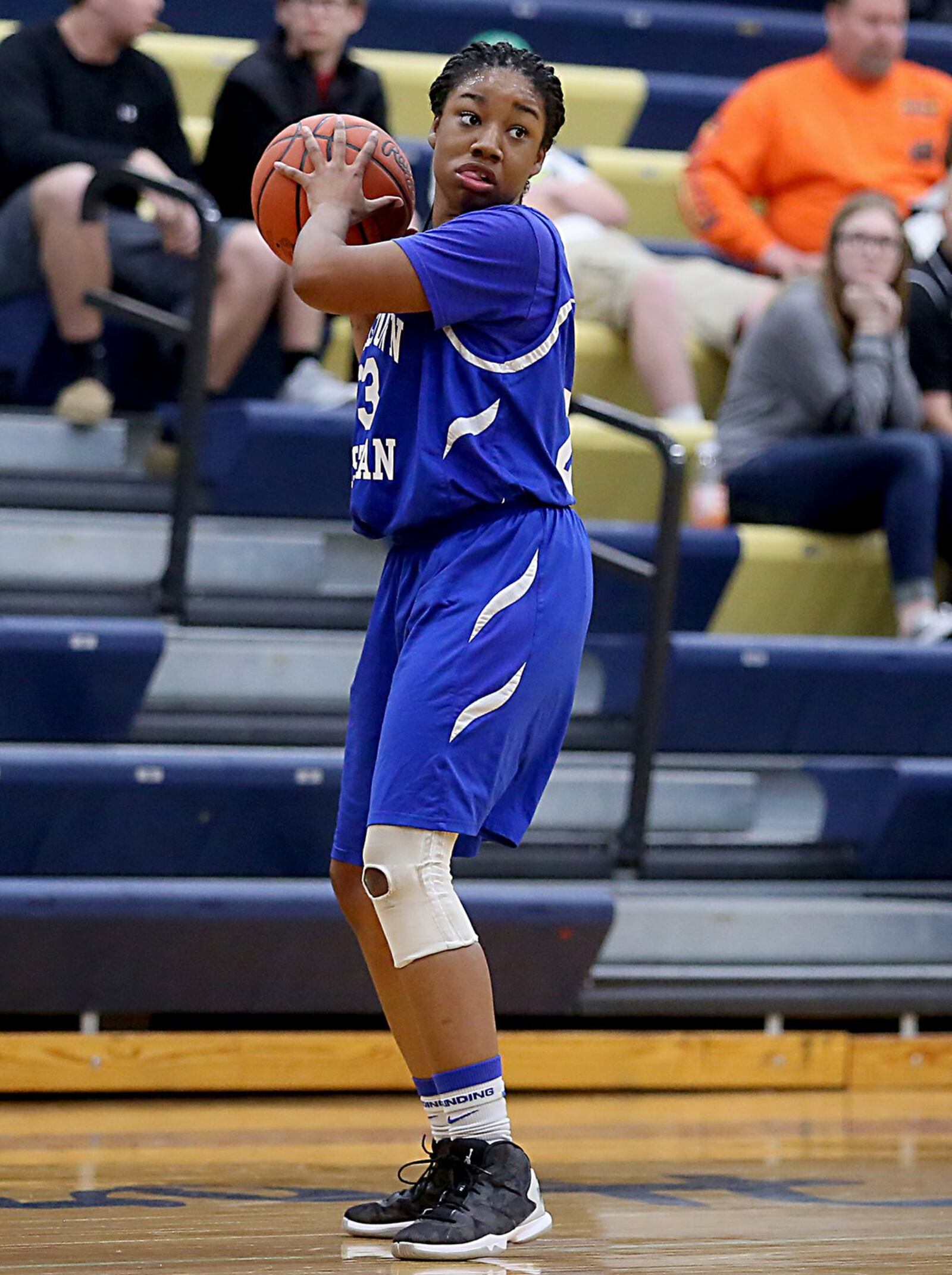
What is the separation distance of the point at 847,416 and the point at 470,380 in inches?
96.4

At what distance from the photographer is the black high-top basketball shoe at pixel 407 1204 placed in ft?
7.63

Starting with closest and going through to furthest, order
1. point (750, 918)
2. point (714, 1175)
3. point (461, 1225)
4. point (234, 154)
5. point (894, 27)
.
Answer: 1. point (461, 1225)
2. point (714, 1175)
3. point (750, 918)
4. point (234, 154)
5. point (894, 27)

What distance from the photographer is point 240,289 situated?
4.21m

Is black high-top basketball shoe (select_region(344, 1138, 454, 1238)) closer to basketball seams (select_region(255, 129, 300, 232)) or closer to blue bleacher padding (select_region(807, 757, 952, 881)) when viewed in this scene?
basketball seams (select_region(255, 129, 300, 232))

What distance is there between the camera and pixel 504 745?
227cm

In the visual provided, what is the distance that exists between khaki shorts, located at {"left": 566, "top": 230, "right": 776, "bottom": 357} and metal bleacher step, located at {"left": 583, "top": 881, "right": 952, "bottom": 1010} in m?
1.57

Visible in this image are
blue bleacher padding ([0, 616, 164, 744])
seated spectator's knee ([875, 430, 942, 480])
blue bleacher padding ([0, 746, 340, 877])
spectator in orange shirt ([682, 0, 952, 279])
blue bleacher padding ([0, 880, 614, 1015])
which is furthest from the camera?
spectator in orange shirt ([682, 0, 952, 279])

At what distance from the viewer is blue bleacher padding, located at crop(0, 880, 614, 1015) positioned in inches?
136

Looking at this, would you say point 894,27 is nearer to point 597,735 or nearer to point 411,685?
point 597,735

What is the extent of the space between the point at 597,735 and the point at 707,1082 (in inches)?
29.9

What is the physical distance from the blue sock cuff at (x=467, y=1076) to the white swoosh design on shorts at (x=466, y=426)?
27.4 inches

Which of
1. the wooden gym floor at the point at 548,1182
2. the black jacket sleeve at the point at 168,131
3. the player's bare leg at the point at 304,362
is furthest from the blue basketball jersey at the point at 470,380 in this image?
the black jacket sleeve at the point at 168,131

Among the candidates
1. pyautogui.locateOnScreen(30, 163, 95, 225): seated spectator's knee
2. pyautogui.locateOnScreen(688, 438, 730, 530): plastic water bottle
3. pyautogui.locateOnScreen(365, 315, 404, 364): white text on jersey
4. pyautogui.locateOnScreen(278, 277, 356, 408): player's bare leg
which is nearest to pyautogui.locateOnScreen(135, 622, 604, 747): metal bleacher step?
pyautogui.locateOnScreen(278, 277, 356, 408): player's bare leg

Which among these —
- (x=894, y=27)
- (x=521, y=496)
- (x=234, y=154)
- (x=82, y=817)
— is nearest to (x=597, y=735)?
(x=82, y=817)
